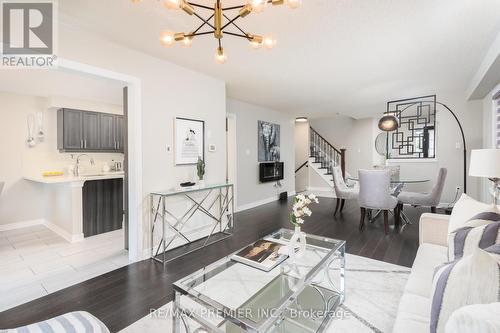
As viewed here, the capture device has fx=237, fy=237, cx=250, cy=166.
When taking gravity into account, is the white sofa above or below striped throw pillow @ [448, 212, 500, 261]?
below

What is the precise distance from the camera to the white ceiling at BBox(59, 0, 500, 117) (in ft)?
6.64

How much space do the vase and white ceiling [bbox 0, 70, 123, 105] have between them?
9.30 ft

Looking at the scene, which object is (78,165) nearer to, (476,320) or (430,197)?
(476,320)

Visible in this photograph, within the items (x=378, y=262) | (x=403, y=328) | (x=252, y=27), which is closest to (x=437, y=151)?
(x=378, y=262)

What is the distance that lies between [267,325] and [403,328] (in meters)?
0.61

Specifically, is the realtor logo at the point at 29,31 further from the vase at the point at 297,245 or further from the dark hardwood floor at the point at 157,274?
the vase at the point at 297,245

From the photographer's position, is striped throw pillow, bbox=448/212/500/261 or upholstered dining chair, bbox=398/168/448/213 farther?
upholstered dining chair, bbox=398/168/448/213

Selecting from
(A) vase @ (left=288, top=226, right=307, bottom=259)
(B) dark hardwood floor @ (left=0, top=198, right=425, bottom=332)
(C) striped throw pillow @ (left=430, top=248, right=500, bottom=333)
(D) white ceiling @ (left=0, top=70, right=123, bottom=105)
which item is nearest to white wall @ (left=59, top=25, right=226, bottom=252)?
(D) white ceiling @ (left=0, top=70, right=123, bottom=105)

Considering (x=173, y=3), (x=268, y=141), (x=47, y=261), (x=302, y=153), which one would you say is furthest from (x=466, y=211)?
(x=302, y=153)

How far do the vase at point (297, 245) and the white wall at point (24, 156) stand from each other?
450cm

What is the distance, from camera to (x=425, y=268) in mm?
1577

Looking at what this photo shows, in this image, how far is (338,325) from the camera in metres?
1.71

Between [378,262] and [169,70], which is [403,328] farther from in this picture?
[169,70]

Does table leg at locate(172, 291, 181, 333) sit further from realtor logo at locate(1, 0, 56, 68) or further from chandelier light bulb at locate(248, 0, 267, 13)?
realtor logo at locate(1, 0, 56, 68)
